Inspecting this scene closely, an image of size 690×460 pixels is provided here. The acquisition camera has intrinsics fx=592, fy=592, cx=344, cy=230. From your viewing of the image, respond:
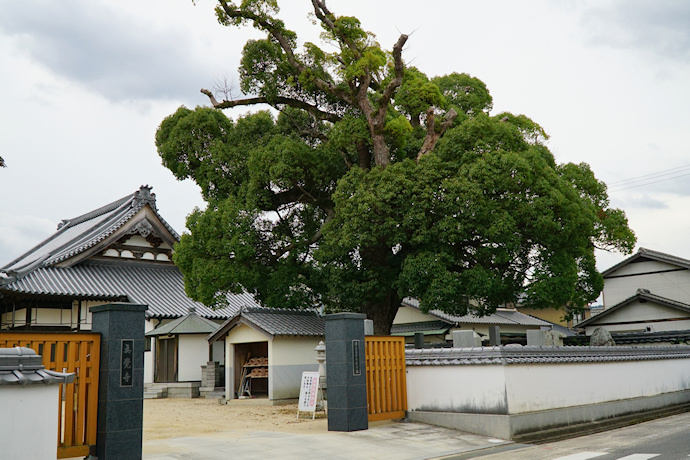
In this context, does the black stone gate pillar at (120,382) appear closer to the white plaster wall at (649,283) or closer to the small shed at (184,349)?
the small shed at (184,349)

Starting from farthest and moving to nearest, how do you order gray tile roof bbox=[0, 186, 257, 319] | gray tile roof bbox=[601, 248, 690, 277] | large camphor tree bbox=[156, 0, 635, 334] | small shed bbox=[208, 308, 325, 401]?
gray tile roof bbox=[601, 248, 690, 277]
gray tile roof bbox=[0, 186, 257, 319]
small shed bbox=[208, 308, 325, 401]
large camphor tree bbox=[156, 0, 635, 334]

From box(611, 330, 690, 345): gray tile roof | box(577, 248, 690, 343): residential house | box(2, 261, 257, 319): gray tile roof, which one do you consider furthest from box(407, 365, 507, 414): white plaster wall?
box(2, 261, 257, 319): gray tile roof

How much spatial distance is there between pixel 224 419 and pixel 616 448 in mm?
9038

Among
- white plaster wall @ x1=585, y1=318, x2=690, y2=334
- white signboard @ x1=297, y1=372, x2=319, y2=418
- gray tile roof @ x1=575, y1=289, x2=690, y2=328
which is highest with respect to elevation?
gray tile roof @ x1=575, y1=289, x2=690, y2=328

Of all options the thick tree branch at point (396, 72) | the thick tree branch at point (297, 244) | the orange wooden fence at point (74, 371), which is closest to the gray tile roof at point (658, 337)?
the thick tree branch at point (297, 244)

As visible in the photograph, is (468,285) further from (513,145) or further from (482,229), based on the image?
(513,145)

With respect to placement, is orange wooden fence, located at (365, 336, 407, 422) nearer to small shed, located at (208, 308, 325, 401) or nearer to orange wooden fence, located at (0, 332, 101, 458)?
orange wooden fence, located at (0, 332, 101, 458)

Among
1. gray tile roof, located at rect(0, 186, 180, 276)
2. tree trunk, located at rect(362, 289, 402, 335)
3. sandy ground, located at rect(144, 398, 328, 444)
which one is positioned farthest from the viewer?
gray tile roof, located at rect(0, 186, 180, 276)

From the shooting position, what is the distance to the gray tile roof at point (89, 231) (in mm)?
28406

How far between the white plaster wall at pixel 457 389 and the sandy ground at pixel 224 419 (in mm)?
2172

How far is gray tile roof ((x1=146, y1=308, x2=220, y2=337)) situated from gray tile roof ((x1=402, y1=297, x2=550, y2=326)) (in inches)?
377

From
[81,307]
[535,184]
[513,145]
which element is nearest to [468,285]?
[535,184]

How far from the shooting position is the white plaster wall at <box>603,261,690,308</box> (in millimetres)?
31531

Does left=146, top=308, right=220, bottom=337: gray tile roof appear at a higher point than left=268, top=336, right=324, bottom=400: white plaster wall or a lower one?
higher
